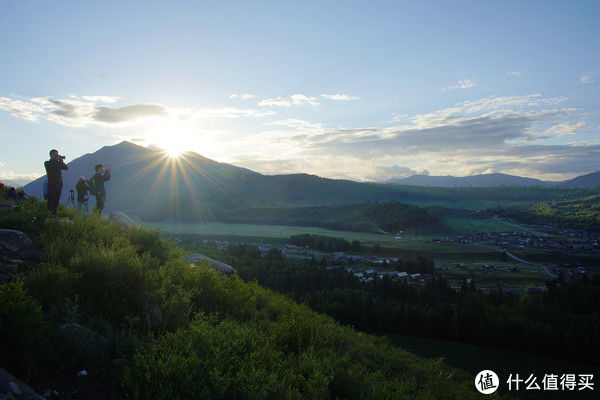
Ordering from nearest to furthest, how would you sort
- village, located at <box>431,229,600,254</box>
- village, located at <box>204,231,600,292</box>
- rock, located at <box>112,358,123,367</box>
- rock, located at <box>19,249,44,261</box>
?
1. rock, located at <box>112,358,123,367</box>
2. rock, located at <box>19,249,44,261</box>
3. village, located at <box>204,231,600,292</box>
4. village, located at <box>431,229,600,254</box>

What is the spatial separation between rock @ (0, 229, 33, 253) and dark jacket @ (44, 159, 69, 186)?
14.8 feet

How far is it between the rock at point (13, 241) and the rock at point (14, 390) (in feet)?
21.5

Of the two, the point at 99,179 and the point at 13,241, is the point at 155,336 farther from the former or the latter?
the point at 99,179

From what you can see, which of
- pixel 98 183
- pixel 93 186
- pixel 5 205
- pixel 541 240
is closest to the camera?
pixel 5 205

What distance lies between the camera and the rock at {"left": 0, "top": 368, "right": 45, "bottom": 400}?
4941 millimetres

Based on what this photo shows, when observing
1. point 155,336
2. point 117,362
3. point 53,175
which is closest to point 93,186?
point 53,175

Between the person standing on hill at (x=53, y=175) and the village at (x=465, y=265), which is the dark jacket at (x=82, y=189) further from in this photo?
the village at (x=465, y=265)

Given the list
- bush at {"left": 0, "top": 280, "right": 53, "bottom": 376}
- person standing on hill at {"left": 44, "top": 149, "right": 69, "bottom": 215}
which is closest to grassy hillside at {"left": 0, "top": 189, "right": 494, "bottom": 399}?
bush at {"left": 0, "top": 280, "right": 53, "bottom": 376}

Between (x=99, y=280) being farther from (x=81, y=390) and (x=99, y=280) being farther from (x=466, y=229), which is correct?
(x=466, y=229)

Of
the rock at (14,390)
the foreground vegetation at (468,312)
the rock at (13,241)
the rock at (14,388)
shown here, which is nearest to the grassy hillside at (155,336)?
the rock at (13,241)

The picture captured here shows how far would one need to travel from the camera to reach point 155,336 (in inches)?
328

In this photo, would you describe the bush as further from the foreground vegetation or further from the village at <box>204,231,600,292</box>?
the village at <box>204,231,600,292</box>

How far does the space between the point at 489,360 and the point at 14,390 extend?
51.5 m

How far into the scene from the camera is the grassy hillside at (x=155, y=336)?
627 centimetres
